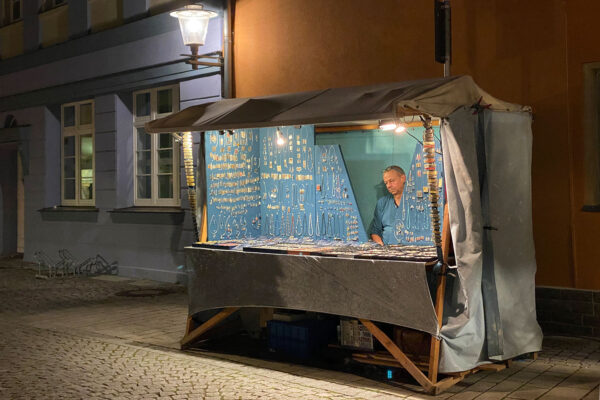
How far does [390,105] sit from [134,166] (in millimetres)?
8308

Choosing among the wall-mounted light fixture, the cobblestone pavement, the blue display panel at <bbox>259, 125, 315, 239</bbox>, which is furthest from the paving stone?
the wall-mounted light fixture

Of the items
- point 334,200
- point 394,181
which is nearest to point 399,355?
point 394,181

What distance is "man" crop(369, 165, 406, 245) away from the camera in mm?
7469

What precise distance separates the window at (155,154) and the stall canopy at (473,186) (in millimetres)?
5366

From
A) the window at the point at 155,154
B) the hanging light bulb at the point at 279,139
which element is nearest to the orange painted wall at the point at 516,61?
the hanging light bulb at the point at 279,139

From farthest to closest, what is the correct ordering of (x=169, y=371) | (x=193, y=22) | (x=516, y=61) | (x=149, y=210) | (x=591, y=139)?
(x=149, y=210)
(x=193, y=22)
(x=516, y=61)
(x=591, y=139)
(x=169, y=371)

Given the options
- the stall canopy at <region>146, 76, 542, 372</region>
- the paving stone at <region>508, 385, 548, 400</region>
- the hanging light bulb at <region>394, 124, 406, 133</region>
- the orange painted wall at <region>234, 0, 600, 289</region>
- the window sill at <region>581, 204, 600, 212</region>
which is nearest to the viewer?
the paving stone at <region>508, 385, 548, 400</region>

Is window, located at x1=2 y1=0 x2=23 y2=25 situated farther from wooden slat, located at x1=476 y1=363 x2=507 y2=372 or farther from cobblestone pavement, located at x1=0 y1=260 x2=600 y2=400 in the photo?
wooden slat, located at x1=476 y1=363 x2=507 y2=372

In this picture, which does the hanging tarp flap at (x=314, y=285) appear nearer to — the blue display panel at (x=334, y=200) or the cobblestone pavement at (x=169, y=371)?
the cobblestone pavement at (x=169, y=371)

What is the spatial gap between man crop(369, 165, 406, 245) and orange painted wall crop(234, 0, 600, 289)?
149cm

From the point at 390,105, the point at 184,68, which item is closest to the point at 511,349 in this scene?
the point at 390,105

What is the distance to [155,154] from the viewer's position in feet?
41.3

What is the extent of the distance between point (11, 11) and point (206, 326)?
1182 centimetres

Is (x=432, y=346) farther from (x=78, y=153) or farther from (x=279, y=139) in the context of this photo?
(x=78, y=153)
